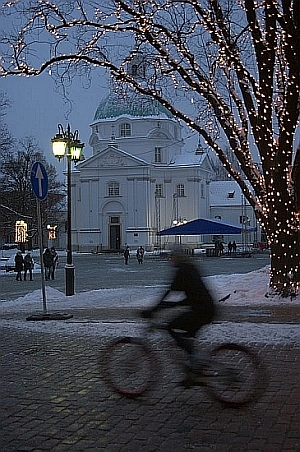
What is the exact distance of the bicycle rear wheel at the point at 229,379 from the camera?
7.11 meters

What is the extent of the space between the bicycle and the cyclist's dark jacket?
37 cm

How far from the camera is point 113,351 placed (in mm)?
8156

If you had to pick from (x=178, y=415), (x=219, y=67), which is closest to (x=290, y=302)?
(x=219, y=67)

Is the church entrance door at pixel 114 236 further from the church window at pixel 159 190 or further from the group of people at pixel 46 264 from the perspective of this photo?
the group of people at pixel 46 264

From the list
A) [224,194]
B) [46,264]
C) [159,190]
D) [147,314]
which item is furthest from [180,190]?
[147,314]

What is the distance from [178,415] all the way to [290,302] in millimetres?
10363

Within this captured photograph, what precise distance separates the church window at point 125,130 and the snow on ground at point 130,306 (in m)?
69.2

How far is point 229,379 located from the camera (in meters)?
7.12

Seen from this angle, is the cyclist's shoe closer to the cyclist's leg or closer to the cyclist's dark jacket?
the cyclist's leg

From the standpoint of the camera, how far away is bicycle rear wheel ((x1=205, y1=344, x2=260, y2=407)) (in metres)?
7.11

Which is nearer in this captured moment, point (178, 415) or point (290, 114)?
point (178, 415)

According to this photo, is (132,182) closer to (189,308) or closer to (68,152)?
(68,152)

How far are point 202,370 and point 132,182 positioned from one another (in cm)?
8108

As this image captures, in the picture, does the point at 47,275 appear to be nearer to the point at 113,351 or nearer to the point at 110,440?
the point at 113,351
